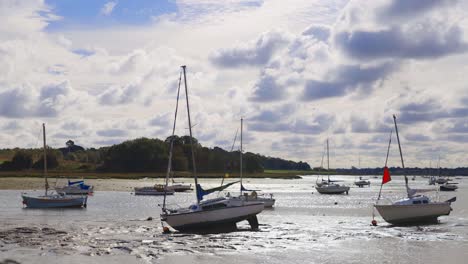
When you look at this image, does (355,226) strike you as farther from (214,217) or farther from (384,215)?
(214,217)

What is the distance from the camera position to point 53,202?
66375 mm

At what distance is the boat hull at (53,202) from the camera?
65.4 m

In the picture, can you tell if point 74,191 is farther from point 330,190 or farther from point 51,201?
point 330,190

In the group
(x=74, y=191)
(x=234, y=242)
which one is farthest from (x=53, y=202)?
(x=234, y=242)

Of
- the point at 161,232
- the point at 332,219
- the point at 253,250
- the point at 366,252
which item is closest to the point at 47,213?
the point at 161,232

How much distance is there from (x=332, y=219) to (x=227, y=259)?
27.6 metres

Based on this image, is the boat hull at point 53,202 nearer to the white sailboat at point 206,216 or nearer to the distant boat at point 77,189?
the distant boat at point 77,189

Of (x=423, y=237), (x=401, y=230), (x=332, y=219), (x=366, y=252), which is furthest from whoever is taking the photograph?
(x=332, y=219)

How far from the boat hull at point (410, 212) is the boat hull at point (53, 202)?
114 ft

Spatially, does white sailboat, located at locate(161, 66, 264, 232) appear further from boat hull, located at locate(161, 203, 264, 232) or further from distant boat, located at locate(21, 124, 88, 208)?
distant boat, located at locate(21, 124, 88, 208)

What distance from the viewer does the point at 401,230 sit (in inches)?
1806

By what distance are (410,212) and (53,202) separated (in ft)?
126

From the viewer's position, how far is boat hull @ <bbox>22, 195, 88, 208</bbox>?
2576 inches

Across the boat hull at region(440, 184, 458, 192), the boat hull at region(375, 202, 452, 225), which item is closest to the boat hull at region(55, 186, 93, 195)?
the boat hull at region(375, 202, 452, 225)
